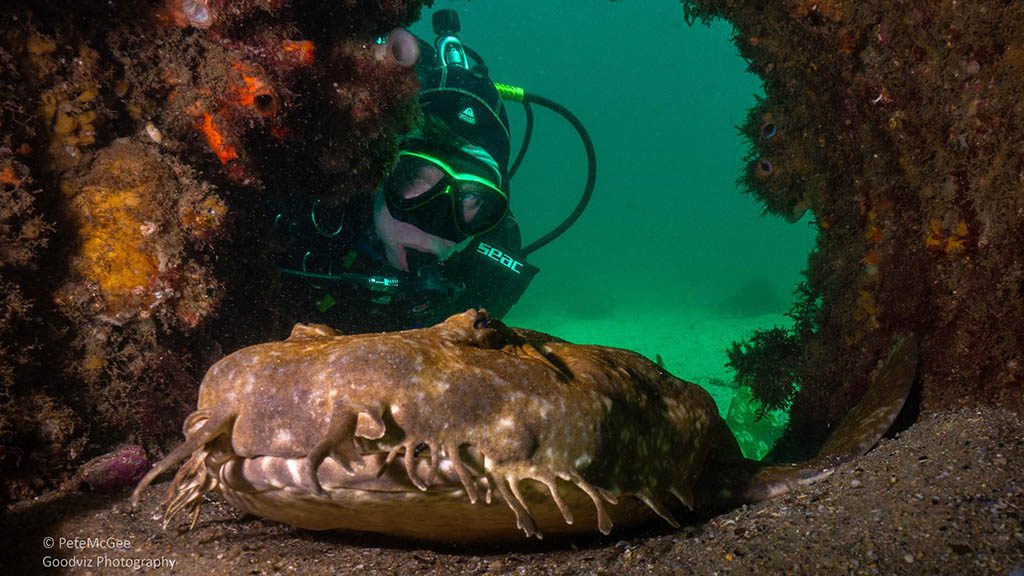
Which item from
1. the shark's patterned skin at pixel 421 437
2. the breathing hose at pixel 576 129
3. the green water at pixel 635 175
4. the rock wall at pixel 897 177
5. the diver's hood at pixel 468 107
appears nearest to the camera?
the shark's patterned skin at pixel 421 437

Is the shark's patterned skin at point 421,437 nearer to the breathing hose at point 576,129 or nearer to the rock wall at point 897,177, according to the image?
the rock wall at point 897,177

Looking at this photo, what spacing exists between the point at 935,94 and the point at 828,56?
0.98m

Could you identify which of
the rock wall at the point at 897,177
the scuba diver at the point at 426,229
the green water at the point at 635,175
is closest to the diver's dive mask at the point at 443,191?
the scuba diver at the point at 426,229

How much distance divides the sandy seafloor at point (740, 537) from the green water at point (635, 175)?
20211 millimetres

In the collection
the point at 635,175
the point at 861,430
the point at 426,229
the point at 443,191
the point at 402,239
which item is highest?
the point at 635,175

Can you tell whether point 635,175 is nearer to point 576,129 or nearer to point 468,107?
point 576,129

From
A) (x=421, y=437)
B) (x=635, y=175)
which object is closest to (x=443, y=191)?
(x=421, y=437)

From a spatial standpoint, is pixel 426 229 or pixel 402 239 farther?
pixel 402 239

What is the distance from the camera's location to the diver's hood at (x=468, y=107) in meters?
6.72

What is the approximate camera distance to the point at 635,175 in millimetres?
113125

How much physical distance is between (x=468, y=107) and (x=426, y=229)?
2.02 m

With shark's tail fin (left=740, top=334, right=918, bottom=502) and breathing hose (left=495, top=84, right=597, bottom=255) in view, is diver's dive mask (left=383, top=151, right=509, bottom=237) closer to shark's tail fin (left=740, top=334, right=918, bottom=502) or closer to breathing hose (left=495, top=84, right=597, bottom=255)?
shark's tail fin (left=740, top=334, right=918, bottom=502)

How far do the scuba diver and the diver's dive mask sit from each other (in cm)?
1

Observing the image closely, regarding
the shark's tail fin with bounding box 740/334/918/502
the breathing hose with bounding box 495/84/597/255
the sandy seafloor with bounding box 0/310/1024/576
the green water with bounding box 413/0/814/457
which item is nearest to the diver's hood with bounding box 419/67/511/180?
the breathing hose with bounding box 495/84/597/255
